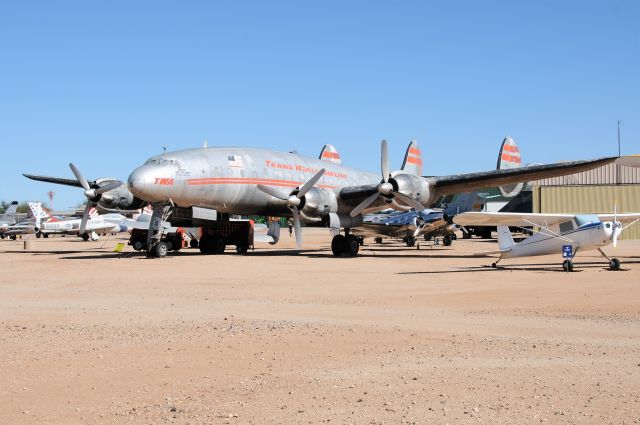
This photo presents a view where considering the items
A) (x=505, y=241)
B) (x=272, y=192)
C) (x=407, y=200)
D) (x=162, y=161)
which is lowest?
(x=505, y=241)

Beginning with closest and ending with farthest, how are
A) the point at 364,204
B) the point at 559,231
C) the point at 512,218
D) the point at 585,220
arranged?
the point at 585,220
the point at 559,231
the point at 512,218
the point at 364,204

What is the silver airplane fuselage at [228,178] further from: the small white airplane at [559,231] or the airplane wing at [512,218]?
the small white airplane at [559,231]

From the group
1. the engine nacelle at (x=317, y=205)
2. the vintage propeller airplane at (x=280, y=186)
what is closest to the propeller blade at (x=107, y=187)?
the vintage propeller airplane at (x=280, y=186)

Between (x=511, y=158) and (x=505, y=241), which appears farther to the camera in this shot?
(x=511, y=158)

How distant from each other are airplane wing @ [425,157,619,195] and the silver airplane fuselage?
469 centimetres

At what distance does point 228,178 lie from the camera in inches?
1126

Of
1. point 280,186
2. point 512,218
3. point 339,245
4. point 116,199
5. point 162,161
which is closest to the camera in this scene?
point 512,218

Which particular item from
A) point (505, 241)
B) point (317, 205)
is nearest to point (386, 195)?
point (317, 205)

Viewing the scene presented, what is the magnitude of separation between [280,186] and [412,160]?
435 inches

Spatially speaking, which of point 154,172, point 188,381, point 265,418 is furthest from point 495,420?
point 154,172

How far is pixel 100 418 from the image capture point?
5.68 meters

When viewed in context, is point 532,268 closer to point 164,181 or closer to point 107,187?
point 164,181

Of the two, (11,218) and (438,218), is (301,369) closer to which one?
(438,218)

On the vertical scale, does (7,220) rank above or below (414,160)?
below
